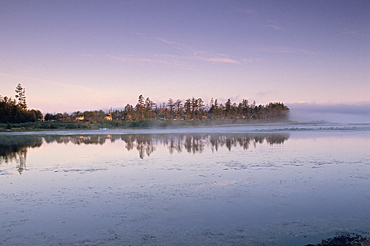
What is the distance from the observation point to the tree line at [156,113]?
76175 mm

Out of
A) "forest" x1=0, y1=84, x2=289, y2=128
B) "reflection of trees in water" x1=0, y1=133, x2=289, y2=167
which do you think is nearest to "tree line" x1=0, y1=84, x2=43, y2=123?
"forest" x1=0, y1=84, x2=289, y2=128

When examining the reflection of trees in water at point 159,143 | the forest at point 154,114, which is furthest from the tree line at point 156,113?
the reflection of trees in water at point 159,143

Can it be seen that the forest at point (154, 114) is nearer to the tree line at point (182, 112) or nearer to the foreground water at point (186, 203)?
the tree line at point (182, 112)

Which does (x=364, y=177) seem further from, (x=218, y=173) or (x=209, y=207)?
(x=209, y=207)

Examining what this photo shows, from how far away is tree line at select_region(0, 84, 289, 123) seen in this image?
76175mm

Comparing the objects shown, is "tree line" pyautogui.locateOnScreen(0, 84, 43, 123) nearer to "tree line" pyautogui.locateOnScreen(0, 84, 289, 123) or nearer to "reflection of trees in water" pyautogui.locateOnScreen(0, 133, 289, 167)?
"tree line" pyautogui.locateOnScreen(0, 84, 289, 123)

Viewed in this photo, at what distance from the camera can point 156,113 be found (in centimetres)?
11694

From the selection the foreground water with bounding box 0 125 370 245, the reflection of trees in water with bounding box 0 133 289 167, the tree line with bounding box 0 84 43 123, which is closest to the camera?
the foreground water with bounding box 0 125 370 245

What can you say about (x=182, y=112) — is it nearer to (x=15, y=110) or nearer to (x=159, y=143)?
(x=15, y=110)

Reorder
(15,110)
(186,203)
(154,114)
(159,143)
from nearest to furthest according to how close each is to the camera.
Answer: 1. (186,203)
2. (159,143)
3. (15,110)
4. (154,114)

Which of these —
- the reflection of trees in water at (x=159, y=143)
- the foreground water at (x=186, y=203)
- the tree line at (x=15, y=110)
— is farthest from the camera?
the tree line at (x=15, y=110)

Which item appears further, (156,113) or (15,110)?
(156,113)

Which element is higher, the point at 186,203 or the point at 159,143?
the point at 159,143

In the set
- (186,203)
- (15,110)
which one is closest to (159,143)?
(186,203)
